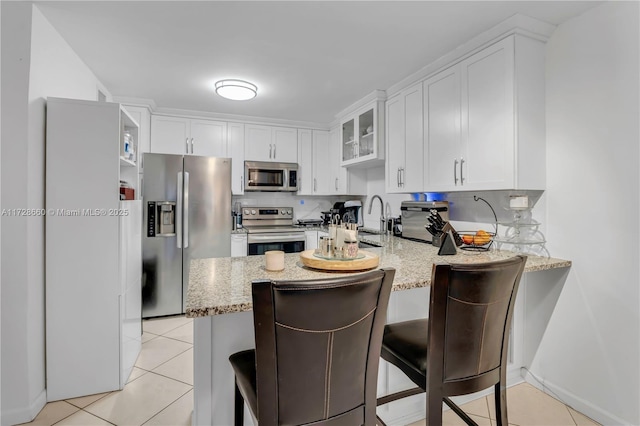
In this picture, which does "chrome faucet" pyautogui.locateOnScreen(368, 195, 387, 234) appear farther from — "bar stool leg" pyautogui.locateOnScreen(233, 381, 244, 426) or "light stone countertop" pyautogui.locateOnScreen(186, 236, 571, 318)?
"bar stool leg" pyautogui.locateOnScreen(233, 381, 244, 426)

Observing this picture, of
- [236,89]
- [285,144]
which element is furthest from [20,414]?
[285,144]

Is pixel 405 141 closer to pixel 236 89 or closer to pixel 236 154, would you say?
pixel 236 89

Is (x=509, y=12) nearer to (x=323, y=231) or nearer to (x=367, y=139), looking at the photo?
(x=367, y=139)

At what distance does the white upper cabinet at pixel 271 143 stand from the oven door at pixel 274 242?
1.05 m

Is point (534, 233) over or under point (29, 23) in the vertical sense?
under

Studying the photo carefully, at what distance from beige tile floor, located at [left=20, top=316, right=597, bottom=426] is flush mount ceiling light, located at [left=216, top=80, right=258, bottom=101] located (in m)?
2.33

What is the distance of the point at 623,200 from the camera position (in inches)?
67.3

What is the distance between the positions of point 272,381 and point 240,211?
360cm

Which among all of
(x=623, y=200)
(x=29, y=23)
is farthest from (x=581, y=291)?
(x=29, y=23)

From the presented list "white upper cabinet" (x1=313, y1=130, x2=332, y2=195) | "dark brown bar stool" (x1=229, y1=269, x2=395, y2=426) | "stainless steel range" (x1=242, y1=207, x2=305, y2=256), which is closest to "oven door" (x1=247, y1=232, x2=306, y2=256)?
"stainless steel range" (x1=242, y1=207, x2=305, y2=256)

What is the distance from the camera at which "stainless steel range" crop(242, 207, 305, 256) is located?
3744 mm

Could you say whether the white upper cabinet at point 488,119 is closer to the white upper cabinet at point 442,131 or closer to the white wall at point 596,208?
the white upper cabinet at point 442,131

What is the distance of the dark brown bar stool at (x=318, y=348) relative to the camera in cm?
84

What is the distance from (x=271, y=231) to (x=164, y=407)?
2.15 m
